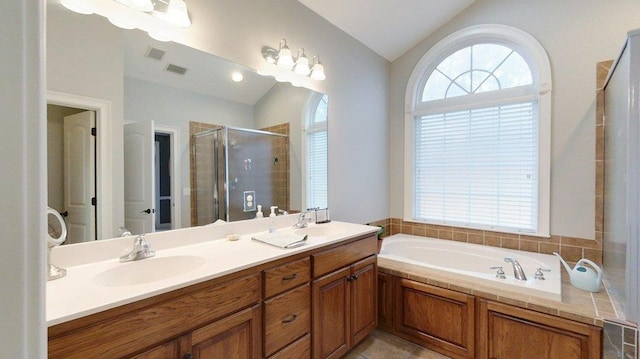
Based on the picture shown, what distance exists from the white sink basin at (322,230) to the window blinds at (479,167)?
140cm

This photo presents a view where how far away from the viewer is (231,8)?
6.08 ft

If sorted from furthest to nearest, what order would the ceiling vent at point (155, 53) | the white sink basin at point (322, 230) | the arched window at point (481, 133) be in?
the arched window at point (481, 133), the white sink basin at point (322, 230), the ceiling vent at point (155, 53)

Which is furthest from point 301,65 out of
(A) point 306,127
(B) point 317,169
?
(B) point 317,169

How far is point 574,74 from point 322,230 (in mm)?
2501

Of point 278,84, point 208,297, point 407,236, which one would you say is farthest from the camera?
point 407,236

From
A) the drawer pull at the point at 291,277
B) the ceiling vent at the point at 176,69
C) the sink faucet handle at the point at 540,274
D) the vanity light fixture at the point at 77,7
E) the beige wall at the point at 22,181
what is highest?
the vanity light fixture at the point at 77,7

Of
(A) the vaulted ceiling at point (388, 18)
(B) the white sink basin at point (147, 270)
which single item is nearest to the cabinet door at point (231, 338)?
(B) the white sink basin at point (147, 270)

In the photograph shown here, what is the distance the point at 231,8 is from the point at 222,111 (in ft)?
2.16

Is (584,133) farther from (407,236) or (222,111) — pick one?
(222,111)

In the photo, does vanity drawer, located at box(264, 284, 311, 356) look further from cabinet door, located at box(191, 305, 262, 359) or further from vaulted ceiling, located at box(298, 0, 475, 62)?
vaulted ceiling, located at box(298, 0, 475, 62)

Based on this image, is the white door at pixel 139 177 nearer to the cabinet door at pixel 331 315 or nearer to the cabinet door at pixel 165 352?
the cabinet door at pixel 165 352

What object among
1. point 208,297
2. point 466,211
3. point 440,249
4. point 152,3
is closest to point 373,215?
point 440,249

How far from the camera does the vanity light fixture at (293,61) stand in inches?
82.7

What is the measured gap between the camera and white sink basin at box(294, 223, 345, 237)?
223 centimetres
